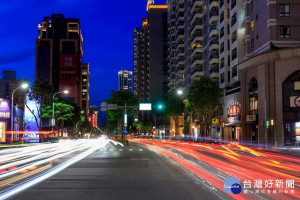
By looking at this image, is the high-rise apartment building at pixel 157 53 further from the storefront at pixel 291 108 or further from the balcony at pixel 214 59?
the storefront at pixel 291 108

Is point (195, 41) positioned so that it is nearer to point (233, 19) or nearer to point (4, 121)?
point (233, 19)

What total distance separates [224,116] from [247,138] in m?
13.1

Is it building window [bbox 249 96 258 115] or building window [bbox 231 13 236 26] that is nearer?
building window [bbox 249 96 258 115]

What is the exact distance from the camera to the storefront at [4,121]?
6384cm

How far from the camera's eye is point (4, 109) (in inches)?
2527

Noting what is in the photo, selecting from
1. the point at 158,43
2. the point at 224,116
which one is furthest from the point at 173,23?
the point at 224,116

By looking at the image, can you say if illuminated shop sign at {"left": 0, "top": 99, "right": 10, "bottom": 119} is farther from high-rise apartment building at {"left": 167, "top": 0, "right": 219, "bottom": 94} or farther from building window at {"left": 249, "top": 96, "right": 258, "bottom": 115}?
high-rise apartment building at {"left": 167, "top": 0, "right": 219, "bottom": 94}

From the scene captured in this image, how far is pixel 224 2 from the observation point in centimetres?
7450

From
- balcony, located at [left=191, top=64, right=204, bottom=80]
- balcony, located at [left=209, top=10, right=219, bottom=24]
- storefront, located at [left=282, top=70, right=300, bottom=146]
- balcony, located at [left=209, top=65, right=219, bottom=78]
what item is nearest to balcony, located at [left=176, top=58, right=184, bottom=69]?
balcony, located at [left=191, top=64, right=204, bottom=80]

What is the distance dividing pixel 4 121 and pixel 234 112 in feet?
121

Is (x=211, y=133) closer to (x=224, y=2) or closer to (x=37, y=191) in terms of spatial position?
(x=224, y=2)

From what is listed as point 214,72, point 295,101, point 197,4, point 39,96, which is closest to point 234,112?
point 295,101

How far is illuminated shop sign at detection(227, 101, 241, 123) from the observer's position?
211ft

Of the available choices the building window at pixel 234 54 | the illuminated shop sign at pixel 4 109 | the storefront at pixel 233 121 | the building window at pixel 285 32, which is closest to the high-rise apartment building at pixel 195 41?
the building window at pixel 234 54
